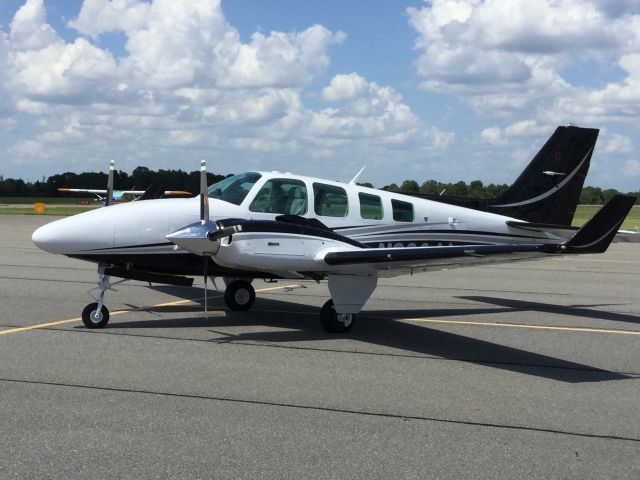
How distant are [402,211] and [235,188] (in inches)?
115

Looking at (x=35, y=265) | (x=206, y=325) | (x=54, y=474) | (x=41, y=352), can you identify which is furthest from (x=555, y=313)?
(x=35, y=265)

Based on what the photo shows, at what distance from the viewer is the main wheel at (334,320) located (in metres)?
9.95

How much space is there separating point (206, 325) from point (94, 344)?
1992mm

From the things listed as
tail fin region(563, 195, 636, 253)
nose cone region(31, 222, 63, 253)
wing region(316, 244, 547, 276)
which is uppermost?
tail fin region(563, 195, 636, 253)

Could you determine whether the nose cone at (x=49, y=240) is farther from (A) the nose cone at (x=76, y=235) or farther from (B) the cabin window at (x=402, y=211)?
(B) the cabin window at (x=402, y=211)

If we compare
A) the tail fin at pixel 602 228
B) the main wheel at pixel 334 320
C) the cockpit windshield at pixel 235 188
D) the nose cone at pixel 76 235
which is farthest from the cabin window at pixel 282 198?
the tail fin at pixel 602 228

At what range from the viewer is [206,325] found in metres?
10.4

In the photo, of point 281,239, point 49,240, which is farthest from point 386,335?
point 49,240

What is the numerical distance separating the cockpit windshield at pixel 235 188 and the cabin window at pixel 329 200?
981mm

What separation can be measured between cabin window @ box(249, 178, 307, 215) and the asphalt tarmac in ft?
5.80

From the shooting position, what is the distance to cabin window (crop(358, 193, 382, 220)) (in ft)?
37.6

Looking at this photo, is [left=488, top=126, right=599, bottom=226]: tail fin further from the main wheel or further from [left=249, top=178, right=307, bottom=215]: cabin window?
the main wheel

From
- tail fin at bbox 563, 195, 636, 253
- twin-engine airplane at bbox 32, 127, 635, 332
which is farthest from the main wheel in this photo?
tail fin at bbox 563, 195, 636, 253

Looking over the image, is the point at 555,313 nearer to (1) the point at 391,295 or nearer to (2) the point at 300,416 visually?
(1) the point at 391,295
